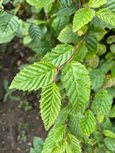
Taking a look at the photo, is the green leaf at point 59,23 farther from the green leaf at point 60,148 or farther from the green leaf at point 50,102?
the green leaf at point 50,102

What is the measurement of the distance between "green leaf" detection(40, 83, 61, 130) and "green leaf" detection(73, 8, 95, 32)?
21 centimetres

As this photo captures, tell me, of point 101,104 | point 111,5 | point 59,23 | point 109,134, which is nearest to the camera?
point 111,5

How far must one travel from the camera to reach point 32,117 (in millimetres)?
2707

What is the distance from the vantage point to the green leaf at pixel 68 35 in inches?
65.6

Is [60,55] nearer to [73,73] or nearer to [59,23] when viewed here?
[73,73]

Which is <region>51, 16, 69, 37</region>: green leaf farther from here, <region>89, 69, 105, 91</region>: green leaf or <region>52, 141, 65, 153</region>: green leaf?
<region>52, 141, 65, 153</region>: green leaf

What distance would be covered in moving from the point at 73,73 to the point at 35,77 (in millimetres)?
126

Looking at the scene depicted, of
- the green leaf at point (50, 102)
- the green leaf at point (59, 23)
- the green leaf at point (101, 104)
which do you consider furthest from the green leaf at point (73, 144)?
the green leaf at point (59, 23)

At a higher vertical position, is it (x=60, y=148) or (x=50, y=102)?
(x=50, y=102)

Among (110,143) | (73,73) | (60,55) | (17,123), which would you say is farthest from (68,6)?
(17,123)

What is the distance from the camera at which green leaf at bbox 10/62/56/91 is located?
3.59 feet

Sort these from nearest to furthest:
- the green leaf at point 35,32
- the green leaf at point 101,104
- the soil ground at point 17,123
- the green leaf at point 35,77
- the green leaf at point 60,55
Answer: the green leaf at point 35,77
the green leaf at point 60,55
the green leaf at point 101,104
the green leaf at point 35,32
the soil ground at point 17,123

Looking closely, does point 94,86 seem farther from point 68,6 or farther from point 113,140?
point 68,6

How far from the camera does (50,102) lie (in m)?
1.13
